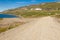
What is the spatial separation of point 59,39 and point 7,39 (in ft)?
17.0

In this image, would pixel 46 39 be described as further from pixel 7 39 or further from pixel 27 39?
pixel 7 39

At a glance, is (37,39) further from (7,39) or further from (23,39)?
(7,39)

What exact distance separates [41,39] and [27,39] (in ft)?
→ 4.51

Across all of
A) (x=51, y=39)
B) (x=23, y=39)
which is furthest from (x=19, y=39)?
(x=51, y=39)

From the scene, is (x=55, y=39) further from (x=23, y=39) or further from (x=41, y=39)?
(x=23, y=39)

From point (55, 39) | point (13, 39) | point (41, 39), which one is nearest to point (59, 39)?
point (55, 39)

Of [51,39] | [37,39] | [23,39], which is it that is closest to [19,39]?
[23,39]

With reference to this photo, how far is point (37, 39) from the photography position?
1653 cm

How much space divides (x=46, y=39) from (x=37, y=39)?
88 centimetres

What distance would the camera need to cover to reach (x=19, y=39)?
16.8 meters

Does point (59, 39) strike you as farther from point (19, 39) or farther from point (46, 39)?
point (19, 39)

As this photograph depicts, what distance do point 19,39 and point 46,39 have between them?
2648 mm

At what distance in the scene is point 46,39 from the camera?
16594mm

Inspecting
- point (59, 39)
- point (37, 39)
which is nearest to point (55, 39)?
point (59, 39)
